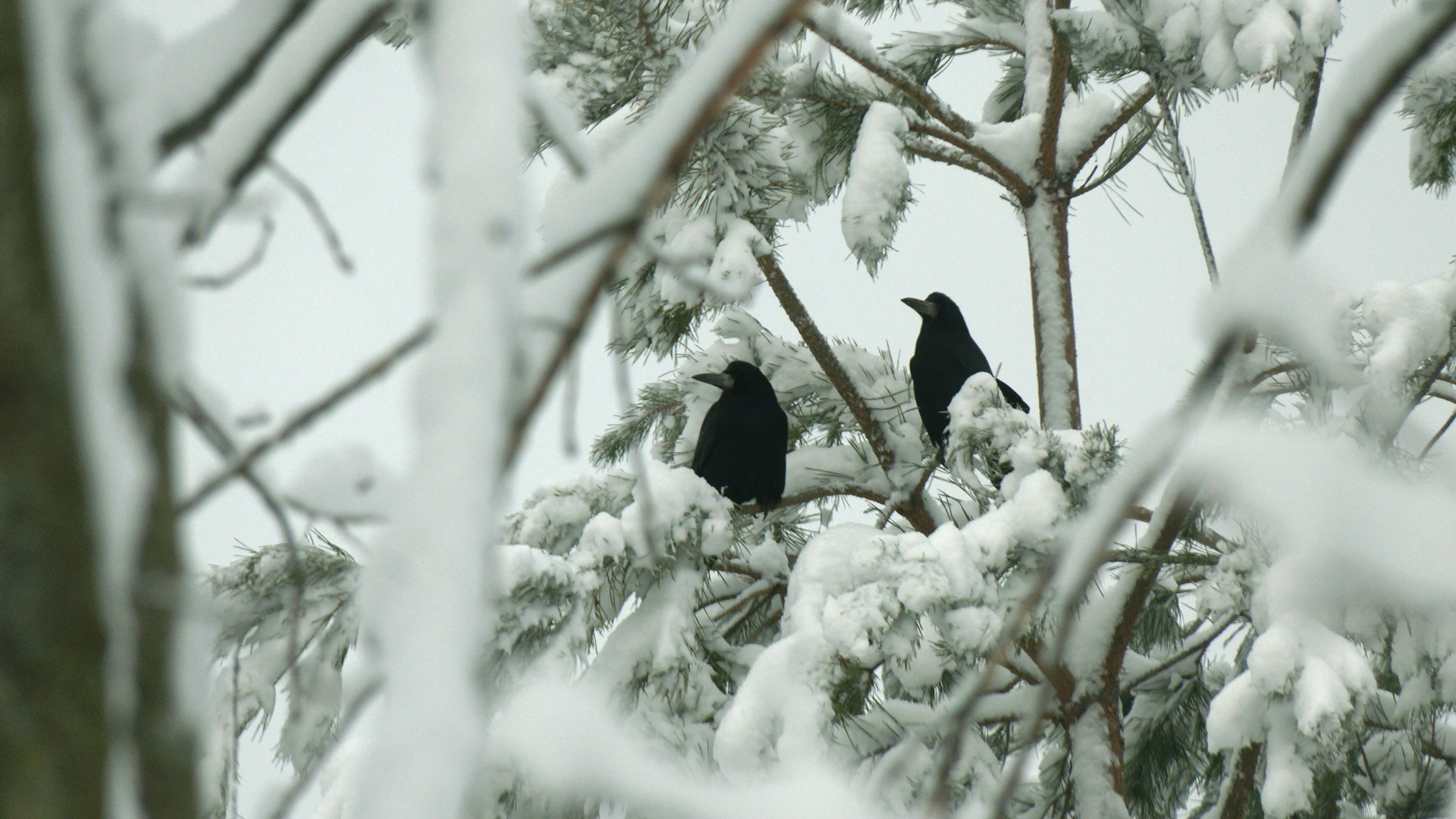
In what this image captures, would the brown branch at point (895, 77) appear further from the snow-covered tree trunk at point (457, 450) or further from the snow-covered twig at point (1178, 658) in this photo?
the snow-covered tree trunk at point (457, 450)

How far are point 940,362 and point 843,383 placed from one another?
3.57 ft

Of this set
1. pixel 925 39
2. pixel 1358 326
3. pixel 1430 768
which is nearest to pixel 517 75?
pixel 1358 326

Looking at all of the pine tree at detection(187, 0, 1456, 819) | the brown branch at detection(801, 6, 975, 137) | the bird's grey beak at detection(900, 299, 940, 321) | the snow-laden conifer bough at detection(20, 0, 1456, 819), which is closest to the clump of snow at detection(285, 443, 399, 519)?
the snow-laden conifer bough at detection(20, 0, 1456, 819)

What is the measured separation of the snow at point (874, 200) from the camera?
3086 millimetres

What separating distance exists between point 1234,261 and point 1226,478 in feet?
0.32

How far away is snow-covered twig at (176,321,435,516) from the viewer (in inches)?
21.9

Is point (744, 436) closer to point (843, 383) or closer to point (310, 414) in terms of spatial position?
point (843, 383)

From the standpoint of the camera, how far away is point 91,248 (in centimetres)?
40

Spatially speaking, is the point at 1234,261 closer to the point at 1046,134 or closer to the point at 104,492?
the point at 104,492

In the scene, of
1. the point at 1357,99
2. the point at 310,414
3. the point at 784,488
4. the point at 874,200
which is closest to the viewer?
the point at 1357,99

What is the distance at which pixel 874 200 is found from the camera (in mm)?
3109

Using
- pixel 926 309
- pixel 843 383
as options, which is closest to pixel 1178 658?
pixel 843 383

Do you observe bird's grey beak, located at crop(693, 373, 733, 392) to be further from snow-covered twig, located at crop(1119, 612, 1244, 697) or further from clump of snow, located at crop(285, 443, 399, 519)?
clump of snow, located at crop(285, 443, 399, 519)

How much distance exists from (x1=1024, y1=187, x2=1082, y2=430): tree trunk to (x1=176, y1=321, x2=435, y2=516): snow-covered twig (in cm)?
399
